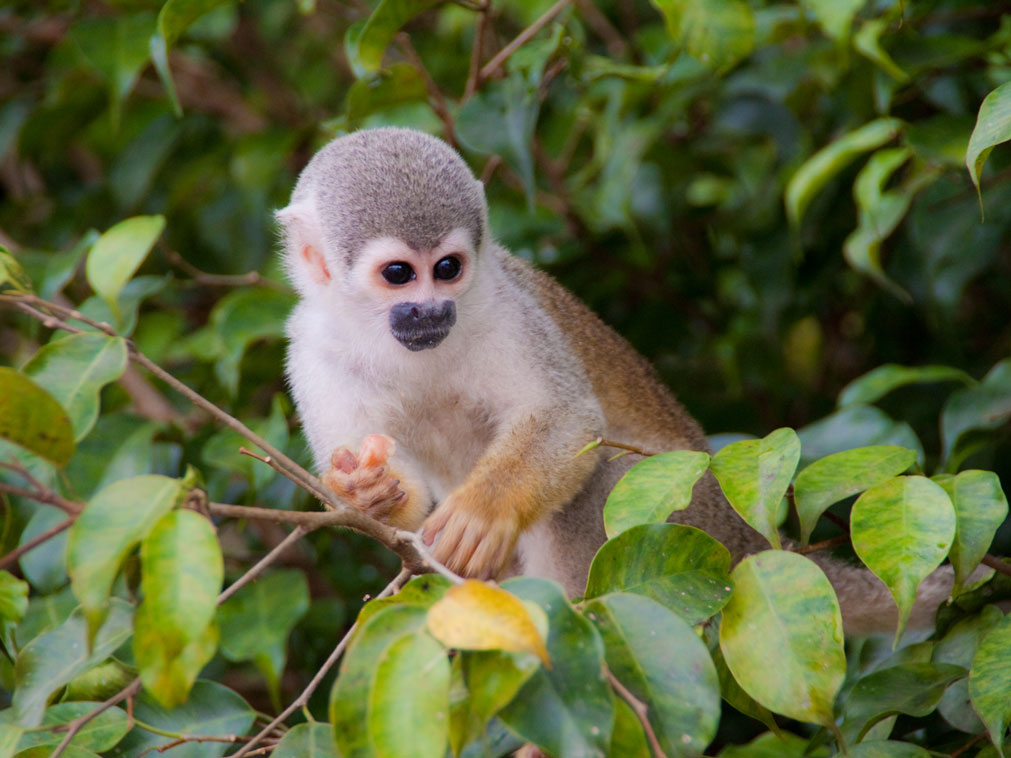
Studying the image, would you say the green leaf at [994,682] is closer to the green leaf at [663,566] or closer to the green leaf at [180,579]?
the green leaf at [663,566]

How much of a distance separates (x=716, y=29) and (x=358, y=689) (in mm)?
1703

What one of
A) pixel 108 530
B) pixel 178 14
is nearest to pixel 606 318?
pixel 178 14

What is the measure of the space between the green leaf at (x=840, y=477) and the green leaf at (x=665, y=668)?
0.36m

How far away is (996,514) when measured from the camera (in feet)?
4.76

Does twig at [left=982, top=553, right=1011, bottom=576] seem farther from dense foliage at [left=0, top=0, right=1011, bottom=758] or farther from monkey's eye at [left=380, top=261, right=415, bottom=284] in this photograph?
monkey's eye at [left=380, top=261, right=415, bottom=284]

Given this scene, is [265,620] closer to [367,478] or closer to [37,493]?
[367,478]

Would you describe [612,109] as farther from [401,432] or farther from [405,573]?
[405,573]

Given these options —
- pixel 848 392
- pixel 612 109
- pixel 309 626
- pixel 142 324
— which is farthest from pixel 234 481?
pixel 848 392

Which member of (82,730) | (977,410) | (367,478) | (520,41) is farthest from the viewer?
(520,41)

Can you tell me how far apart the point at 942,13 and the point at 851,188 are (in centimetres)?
51

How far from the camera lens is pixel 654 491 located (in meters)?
1.46

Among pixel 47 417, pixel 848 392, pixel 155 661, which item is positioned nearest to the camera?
pixel 155 661

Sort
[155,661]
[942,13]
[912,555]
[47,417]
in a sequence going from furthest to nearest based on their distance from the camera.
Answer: [942,13], [912,555], [47,417], [155,661]

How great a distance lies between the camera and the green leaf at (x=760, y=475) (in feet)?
4.52
